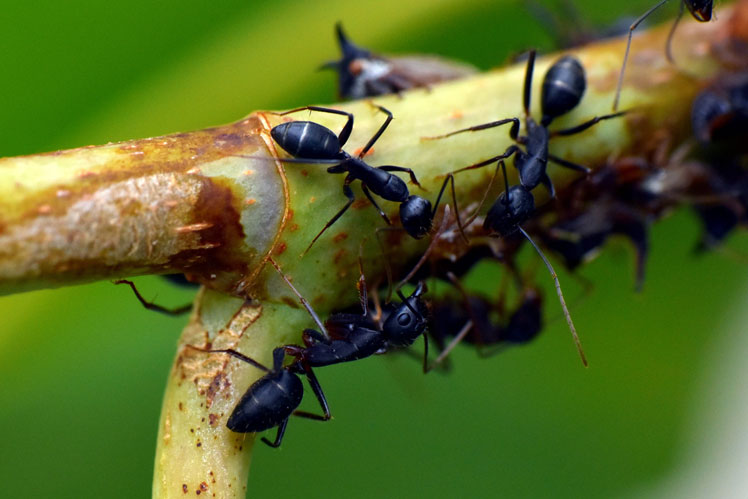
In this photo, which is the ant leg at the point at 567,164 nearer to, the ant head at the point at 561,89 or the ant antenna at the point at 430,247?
the ant head at the point at 561,89

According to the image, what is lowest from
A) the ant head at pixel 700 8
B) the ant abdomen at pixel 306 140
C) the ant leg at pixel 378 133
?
the ant head at pixel 700 8

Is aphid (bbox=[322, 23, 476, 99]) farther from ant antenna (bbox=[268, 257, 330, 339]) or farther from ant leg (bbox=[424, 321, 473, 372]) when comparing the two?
ant antenna (bbox=[268, 257, 330, 339])

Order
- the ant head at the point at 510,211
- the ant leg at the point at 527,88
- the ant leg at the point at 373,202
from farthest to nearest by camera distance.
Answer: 1. the ant leg at the point at 527,88
2. the ant head at the point at 510,211
3. the ant leg at the point at 373,202

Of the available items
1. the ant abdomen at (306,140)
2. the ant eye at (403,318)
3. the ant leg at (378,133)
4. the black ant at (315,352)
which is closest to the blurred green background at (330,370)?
the black ant at (315,352)

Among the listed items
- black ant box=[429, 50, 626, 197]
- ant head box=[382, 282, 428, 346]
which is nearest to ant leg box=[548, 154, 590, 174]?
black ant box=[429, 50, 626, 197]

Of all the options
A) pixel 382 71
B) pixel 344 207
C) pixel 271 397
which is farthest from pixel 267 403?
pixel 382 71

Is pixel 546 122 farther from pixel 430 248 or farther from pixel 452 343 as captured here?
pixel 452 343
